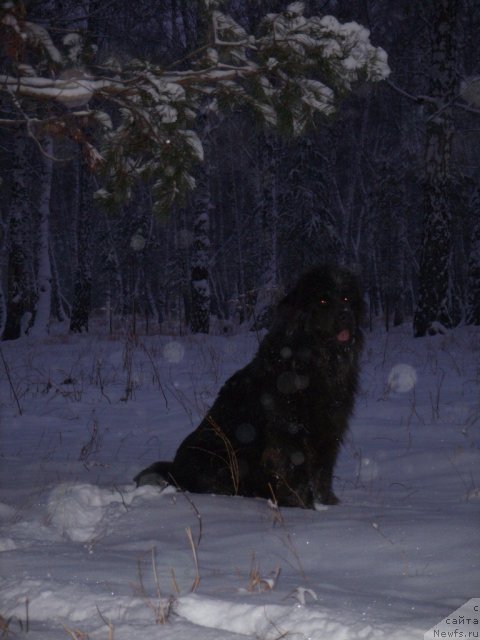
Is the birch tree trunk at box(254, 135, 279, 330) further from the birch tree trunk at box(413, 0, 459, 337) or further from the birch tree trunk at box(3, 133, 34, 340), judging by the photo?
the birch tree trunk at box(3, 133, 34, 340)

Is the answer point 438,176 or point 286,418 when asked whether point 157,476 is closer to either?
point 286,418

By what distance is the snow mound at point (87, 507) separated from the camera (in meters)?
2.86

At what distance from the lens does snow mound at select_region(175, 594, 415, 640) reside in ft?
5.08

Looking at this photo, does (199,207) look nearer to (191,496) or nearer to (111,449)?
(111,449)

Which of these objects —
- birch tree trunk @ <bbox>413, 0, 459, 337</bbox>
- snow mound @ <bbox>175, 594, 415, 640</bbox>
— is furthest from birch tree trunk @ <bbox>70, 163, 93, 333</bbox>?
snow mound @ <bbox>175, 594, 415, 640</bbox>

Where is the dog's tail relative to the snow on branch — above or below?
below

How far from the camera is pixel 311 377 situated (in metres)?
3.68

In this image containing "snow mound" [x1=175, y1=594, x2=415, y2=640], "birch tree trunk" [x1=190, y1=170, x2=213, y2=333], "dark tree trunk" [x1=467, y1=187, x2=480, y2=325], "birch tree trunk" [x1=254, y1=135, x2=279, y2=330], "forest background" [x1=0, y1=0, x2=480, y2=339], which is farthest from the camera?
"dark tree trunk" [x1=467, y1=187, x2=480, y2=325]

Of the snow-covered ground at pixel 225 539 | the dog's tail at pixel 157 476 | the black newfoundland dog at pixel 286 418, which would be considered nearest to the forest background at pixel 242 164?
the black newfoundland dog at pixel 286 418

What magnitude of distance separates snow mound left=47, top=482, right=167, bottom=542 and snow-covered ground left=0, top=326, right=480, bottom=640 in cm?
1

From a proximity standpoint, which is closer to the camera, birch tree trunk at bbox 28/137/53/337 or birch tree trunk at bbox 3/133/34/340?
birch tree trunk at bbox 3/133/34/340

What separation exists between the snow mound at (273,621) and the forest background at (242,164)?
2678 millimetres

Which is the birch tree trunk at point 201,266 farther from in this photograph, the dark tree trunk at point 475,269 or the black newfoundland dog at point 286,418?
the black newfoundland dog at point 286,418

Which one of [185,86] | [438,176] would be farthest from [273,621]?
[438,176]
